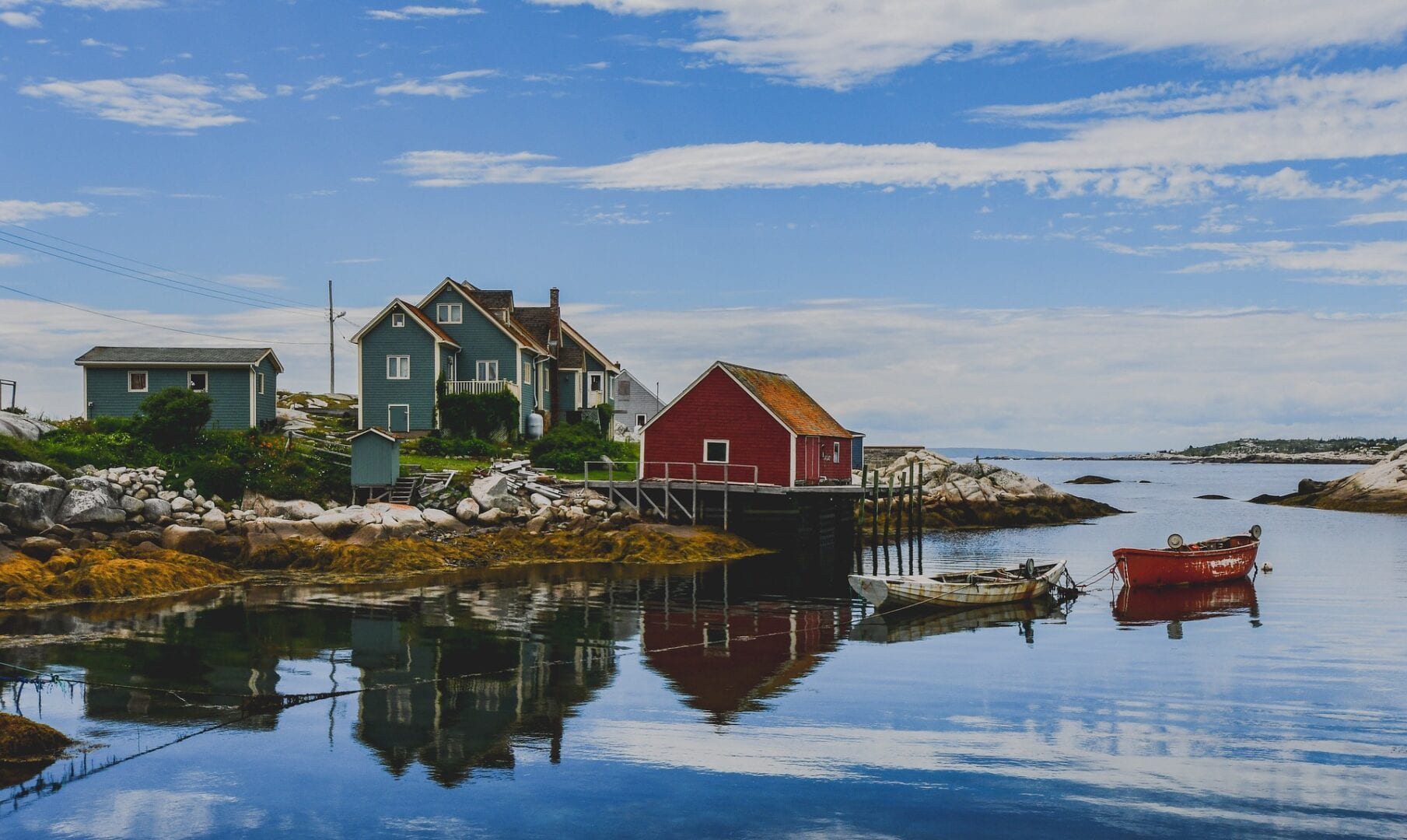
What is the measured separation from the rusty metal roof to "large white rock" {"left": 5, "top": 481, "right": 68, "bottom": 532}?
2307 cm

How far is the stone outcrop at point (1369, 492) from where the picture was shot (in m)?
73.0

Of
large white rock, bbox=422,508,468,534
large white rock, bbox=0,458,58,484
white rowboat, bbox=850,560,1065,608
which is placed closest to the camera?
white rowboat, bbox=850,560,1065,608

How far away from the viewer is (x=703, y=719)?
57.4 feet

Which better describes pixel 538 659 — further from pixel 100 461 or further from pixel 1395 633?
pixel 100 461

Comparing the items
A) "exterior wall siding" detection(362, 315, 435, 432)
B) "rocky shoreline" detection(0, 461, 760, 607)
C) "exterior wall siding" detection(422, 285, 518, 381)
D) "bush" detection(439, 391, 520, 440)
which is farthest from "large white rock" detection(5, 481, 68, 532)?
"exterior wall siding" detection(422, 285, 518, 381)

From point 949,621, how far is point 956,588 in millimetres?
1630

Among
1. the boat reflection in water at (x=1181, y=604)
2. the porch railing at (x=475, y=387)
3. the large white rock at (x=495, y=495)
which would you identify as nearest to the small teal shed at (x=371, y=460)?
the large white rock at (x=495, y=495)

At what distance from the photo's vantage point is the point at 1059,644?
2539 centimetres

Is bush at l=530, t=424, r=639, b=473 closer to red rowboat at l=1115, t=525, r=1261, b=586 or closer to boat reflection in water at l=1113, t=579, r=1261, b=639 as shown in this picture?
red rowboat at l=1115, t=525, r=1261, b=586

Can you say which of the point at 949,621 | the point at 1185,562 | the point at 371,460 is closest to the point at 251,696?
the point at 949,621

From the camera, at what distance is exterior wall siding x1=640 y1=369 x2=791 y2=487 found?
4459 cm

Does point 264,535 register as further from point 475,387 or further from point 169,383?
point 475,387

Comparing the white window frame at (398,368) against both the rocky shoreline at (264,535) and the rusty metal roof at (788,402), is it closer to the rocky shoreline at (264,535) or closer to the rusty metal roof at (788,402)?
the rocky shoreline at (264,535)

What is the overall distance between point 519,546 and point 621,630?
14.6 m
